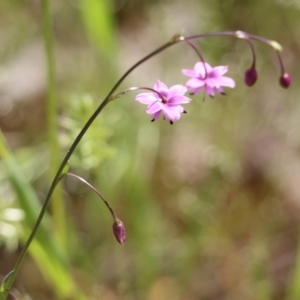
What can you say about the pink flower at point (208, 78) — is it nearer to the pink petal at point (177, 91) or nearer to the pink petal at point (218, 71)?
the pink petal at point (218, 71)

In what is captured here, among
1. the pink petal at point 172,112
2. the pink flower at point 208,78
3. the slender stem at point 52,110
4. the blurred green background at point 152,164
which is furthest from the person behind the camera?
the blurred green background at point 152,164

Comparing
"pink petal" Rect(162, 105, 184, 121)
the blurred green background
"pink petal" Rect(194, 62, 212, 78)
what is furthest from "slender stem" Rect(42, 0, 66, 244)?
"pink petal" Rect(162, 105, 184, 121)

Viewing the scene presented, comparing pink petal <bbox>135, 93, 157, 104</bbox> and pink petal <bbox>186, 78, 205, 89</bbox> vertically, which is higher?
pink petal <bbox>186, 78, 205, 89</bbox>

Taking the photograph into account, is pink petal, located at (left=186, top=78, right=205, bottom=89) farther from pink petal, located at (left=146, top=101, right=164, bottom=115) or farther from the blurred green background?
the blurred green background

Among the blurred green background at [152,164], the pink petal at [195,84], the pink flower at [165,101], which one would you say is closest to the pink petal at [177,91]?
the pink flower at [165,101]

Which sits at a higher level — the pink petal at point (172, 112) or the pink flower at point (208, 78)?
the pink flower at point (208, 78)

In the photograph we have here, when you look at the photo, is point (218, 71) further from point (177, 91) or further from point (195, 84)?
point (177, 91)
